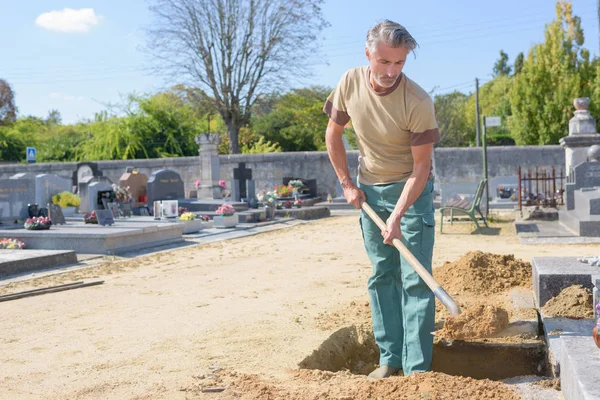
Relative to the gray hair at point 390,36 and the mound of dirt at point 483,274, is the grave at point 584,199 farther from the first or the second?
the gray hair at point 390,36

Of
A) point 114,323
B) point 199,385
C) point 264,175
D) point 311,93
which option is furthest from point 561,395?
point 311,93

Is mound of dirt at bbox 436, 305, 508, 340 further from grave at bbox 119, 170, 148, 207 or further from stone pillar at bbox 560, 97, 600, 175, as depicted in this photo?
grave at bbox 119, 170, 148, 207

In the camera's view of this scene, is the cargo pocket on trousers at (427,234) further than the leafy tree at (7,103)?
No

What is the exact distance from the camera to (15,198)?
12.7 meters

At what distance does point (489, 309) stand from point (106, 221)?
28.8 ft

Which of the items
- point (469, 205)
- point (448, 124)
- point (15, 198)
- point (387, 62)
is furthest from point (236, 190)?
point (448, 124)

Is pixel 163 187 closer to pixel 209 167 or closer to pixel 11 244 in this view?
pixel 209 167

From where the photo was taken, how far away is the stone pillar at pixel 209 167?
20281mm

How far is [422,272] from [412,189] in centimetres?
42

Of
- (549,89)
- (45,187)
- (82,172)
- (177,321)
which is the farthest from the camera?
(549,89)

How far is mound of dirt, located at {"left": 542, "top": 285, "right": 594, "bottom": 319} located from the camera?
3.77 metres

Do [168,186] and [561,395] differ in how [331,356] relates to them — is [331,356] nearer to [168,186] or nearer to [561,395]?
[561,395]

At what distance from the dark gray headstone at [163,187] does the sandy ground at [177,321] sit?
25.4ft

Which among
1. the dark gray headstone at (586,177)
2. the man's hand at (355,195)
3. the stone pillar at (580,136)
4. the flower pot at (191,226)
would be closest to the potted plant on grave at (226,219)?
the flower pot at (191,226)
